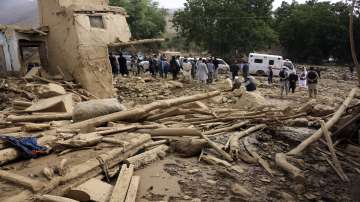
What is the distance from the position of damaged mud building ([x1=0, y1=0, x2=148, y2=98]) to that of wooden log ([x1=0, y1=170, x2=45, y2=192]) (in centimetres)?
925

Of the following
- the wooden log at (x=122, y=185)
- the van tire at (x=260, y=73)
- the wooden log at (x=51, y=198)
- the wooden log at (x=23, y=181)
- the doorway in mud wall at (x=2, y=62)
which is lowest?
the van tire at (x=260, y=73)

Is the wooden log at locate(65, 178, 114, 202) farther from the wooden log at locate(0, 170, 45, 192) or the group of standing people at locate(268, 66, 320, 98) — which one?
the group of standing people at locate(268, 66, 320, 98)

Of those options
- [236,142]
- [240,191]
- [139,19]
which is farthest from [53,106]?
[139,19]

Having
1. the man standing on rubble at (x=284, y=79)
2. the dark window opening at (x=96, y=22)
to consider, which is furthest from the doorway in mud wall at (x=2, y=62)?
the man standing on rubble at (x=284, y=79)

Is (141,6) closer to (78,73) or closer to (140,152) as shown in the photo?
(78,73)

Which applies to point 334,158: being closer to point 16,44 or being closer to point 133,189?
point 133,189

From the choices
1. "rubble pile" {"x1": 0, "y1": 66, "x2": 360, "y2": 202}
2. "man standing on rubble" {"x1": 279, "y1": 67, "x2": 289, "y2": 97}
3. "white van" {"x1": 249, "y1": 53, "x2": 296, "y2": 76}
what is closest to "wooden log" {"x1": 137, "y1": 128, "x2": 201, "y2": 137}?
"rubble pile" {"x1": 0, "y1": 66, "x2": 360, "y2": 202}

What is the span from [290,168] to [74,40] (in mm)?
10109

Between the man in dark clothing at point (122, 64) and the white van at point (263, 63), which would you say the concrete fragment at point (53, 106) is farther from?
the white van at point (263, 63)

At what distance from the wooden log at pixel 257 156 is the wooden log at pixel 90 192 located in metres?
2.71

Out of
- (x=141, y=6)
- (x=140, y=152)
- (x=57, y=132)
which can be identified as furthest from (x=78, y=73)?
(x=141, y=6)

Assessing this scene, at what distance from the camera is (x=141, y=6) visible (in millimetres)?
39344

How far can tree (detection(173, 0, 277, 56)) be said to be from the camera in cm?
3400

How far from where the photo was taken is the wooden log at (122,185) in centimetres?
430
